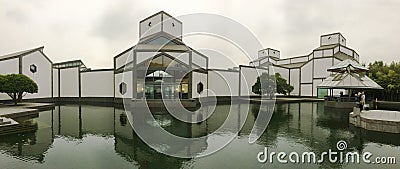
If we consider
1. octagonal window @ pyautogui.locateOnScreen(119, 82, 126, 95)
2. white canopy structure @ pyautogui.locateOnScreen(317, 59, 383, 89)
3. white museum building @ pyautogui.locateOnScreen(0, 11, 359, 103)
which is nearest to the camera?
white canopy structure @ pyautogui.locateOnScreen(317, 59, 383, 89)

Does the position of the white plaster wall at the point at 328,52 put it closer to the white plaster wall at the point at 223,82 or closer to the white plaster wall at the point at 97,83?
the white plaster wall at the point at 223,82

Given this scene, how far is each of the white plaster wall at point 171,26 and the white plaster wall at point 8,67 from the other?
13.1m

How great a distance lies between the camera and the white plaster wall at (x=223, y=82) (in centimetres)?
2658

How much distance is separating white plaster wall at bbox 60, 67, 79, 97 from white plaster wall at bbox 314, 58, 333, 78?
29.5 metres

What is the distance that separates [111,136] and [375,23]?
912 inches

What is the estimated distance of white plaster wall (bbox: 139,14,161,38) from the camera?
23.5 metres

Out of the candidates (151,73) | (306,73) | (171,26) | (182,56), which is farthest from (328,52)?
(151,73)

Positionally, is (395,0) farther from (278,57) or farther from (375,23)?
(278,57)

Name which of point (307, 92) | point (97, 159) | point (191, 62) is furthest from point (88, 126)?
point (307, 92)

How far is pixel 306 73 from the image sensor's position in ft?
110

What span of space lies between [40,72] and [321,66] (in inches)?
1286

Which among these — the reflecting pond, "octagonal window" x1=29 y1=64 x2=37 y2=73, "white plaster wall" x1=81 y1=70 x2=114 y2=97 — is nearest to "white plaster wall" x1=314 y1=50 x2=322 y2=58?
the reflecting pond

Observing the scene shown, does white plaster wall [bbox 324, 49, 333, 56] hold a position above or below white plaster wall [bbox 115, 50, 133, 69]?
above

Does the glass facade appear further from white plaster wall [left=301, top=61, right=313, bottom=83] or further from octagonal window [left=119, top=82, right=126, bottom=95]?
white plaster wall [left=301, top=61, right=313, bottom=83]
